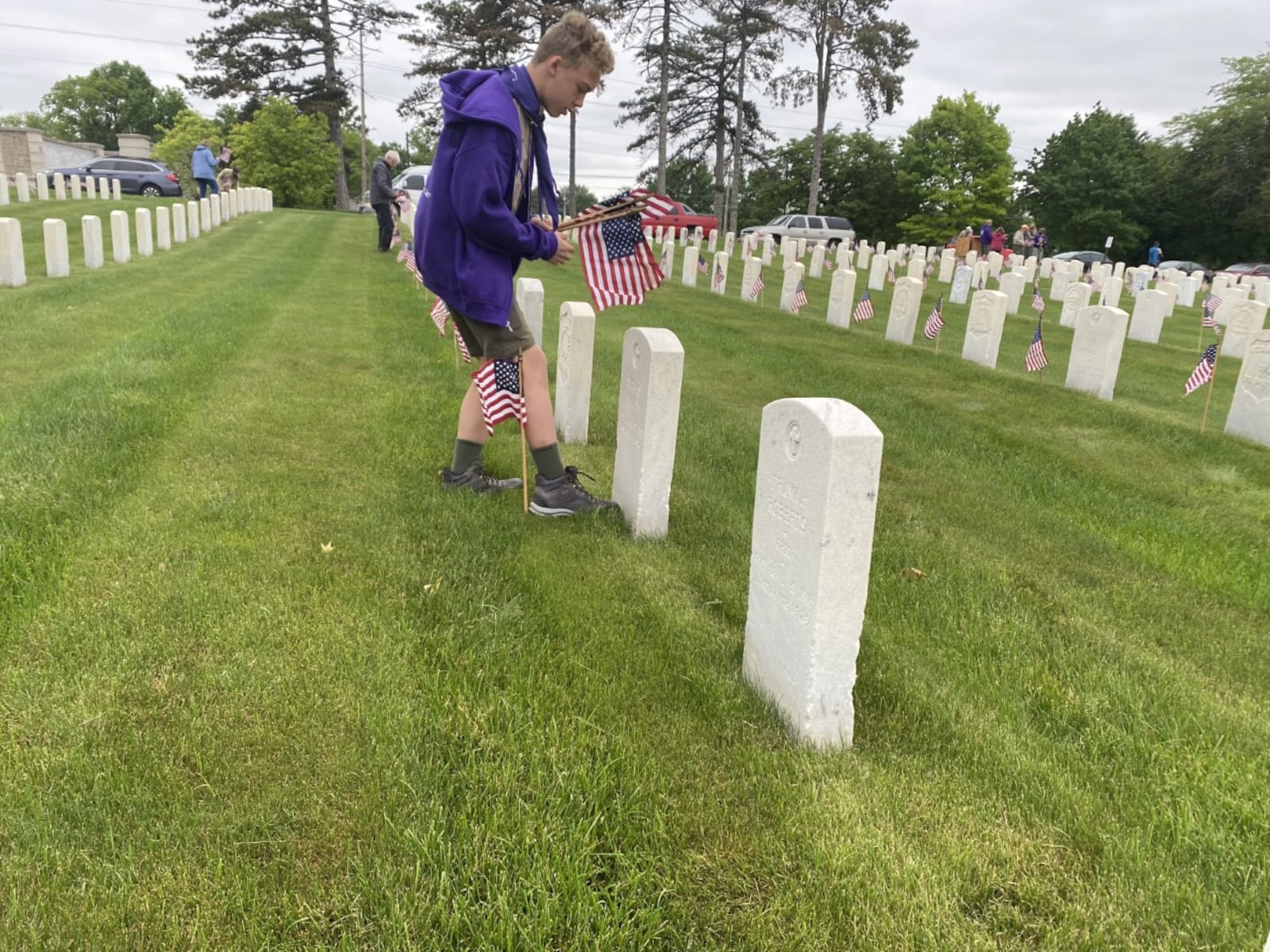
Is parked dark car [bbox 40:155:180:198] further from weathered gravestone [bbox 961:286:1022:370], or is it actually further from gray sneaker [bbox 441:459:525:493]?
gray sneaker [bbox 441:459:525:493]

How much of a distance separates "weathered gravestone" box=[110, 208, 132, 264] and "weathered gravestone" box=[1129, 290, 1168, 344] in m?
16.7

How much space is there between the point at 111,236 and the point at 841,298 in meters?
13.6

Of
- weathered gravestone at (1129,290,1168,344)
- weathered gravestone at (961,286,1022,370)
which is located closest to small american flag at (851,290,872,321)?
weathered gravestone at (961,286,1022,370)

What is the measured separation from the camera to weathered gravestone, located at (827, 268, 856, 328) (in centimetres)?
1323

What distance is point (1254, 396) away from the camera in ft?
23.8

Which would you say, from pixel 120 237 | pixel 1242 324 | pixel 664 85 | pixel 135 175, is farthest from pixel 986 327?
pixel 135 175

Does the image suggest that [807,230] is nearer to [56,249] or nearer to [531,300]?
[56,249]

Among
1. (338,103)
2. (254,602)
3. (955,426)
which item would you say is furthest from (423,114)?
(254,602)

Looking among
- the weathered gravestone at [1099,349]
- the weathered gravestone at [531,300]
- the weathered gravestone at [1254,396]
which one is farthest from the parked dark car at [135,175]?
the weathered gravestone at [1254,396]

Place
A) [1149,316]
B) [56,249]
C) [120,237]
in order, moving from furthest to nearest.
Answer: [1149,316] < [120,237] < [56,249]

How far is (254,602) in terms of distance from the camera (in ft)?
10.2

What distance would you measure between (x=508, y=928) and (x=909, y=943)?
0.90 metres

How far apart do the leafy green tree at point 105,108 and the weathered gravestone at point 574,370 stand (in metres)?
90.8

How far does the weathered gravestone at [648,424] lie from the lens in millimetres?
3863
